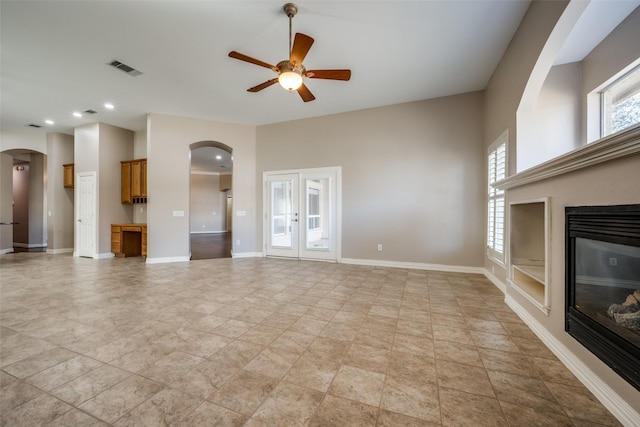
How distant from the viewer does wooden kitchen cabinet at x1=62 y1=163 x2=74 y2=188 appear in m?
6.73

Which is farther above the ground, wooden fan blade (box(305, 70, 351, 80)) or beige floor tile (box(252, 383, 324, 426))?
wooden fan blade (box(305, 70, 351, 80))

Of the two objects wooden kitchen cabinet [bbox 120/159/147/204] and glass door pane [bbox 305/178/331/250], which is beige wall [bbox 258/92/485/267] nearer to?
glass door pane [bbox 305/178/331/250]

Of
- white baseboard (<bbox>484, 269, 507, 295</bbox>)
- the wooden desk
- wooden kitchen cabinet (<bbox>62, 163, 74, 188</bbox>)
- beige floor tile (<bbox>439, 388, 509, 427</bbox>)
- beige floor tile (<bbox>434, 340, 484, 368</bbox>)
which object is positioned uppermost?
wooden kitchen cabinet (<bbox>62, 163, 74, 188</bbox>)

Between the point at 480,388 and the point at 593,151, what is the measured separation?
1.65 m

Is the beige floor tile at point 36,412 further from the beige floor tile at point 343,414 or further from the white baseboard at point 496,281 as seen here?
the white baseboard at point 496,281

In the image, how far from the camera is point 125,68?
12.4 feet

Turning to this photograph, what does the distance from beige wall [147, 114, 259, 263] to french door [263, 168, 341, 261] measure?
566 mm

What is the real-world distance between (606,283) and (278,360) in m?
2.29

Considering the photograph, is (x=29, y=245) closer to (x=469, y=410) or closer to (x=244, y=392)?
(x=244, y=392)

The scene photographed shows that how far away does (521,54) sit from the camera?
111 inches

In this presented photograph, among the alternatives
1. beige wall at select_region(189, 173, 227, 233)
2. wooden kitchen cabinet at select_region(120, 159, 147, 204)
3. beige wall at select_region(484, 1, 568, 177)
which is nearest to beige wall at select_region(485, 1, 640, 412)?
beige wall at select_region(484, 1, 568, 177)

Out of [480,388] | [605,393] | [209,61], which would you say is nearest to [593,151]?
[605,393]

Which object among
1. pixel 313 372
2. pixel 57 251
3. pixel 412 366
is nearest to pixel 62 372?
pixel 313 372

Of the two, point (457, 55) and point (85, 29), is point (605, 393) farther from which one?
point (85, 29)
